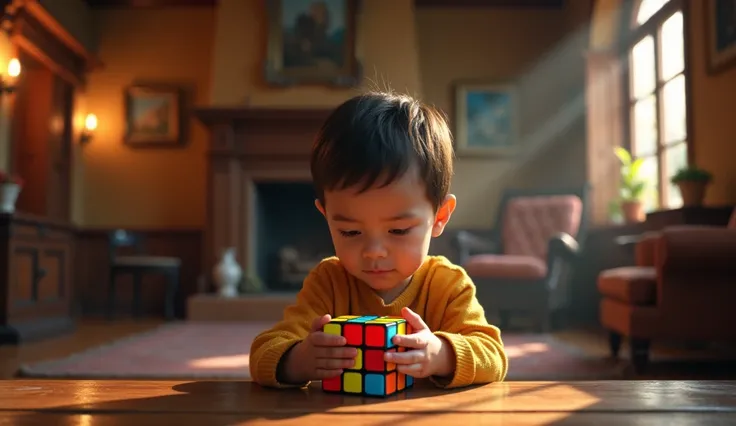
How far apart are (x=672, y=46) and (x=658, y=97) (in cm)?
39

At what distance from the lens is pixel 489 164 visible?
6.27 meters

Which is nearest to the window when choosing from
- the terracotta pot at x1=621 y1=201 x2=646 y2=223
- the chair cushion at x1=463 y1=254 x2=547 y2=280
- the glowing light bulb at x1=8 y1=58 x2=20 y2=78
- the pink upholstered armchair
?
the terracotta pot at x1=621 y1=201 x2=646 y2=223

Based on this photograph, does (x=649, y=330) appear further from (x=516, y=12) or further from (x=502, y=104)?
(x=516, y=12)

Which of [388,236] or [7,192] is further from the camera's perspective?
[7,192]

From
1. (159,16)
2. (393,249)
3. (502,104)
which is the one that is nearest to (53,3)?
(159,16)

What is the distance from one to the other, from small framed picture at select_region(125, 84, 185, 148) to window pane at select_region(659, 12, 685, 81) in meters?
4.11

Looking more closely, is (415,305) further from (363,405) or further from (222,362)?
(222,362)

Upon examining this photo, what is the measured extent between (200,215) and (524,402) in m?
5.98

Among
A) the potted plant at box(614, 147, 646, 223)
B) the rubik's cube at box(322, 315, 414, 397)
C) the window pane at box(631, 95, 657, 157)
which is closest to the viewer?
the rubik's cube at box(322, 315, 414, 397)

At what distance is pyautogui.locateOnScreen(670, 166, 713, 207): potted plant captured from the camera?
142 inches

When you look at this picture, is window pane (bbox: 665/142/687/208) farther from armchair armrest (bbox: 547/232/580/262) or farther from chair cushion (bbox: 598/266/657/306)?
chair cushion (bbox: 598/266/657/306)

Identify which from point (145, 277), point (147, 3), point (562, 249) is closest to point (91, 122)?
point (147, 3)

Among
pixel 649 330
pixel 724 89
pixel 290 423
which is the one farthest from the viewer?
pixel 724 89

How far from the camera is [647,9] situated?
5.17 m
